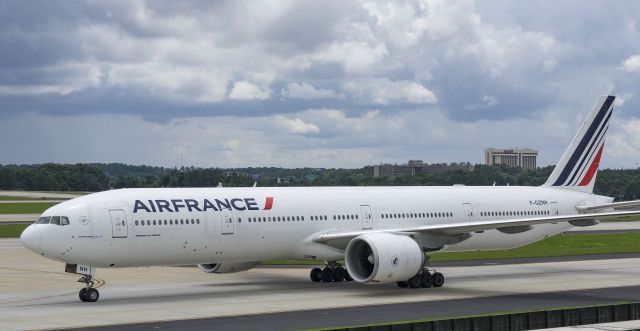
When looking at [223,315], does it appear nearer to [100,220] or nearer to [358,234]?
[100,220]

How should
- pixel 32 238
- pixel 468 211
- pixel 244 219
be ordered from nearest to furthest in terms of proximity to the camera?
pixel 32 238
pixel 244 219
pixel 468 211

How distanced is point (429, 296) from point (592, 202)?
16.4 meters

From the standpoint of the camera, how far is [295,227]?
38.8m

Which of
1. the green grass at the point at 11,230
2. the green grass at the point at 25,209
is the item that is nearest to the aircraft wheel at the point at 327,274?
the green grass at the point at 11,230

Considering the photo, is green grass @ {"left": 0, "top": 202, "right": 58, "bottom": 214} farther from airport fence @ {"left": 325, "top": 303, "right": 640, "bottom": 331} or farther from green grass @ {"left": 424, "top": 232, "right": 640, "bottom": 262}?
airport fence @ {"left": 325, "top": 303, "right": 640, "bottom": 331}

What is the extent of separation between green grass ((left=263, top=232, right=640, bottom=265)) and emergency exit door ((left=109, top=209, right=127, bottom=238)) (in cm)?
1831

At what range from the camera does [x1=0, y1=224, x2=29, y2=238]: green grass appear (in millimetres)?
73438

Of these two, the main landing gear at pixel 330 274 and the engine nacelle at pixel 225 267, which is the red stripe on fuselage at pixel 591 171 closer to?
the main landing gear at pixel 330 274

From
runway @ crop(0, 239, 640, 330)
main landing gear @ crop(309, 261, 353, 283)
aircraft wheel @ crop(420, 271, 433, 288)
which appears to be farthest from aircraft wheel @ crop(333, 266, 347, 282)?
aircraft wheel @ crop(420, 271, 433, 288)

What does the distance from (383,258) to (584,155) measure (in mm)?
18794

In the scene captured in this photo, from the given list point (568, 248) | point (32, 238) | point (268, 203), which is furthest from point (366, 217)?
point (568, 248)

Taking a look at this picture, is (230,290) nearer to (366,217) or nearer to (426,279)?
(366,217)

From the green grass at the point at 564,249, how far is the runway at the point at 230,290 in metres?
4.47

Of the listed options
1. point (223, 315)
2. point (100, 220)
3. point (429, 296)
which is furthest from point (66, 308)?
point (429, 296)
